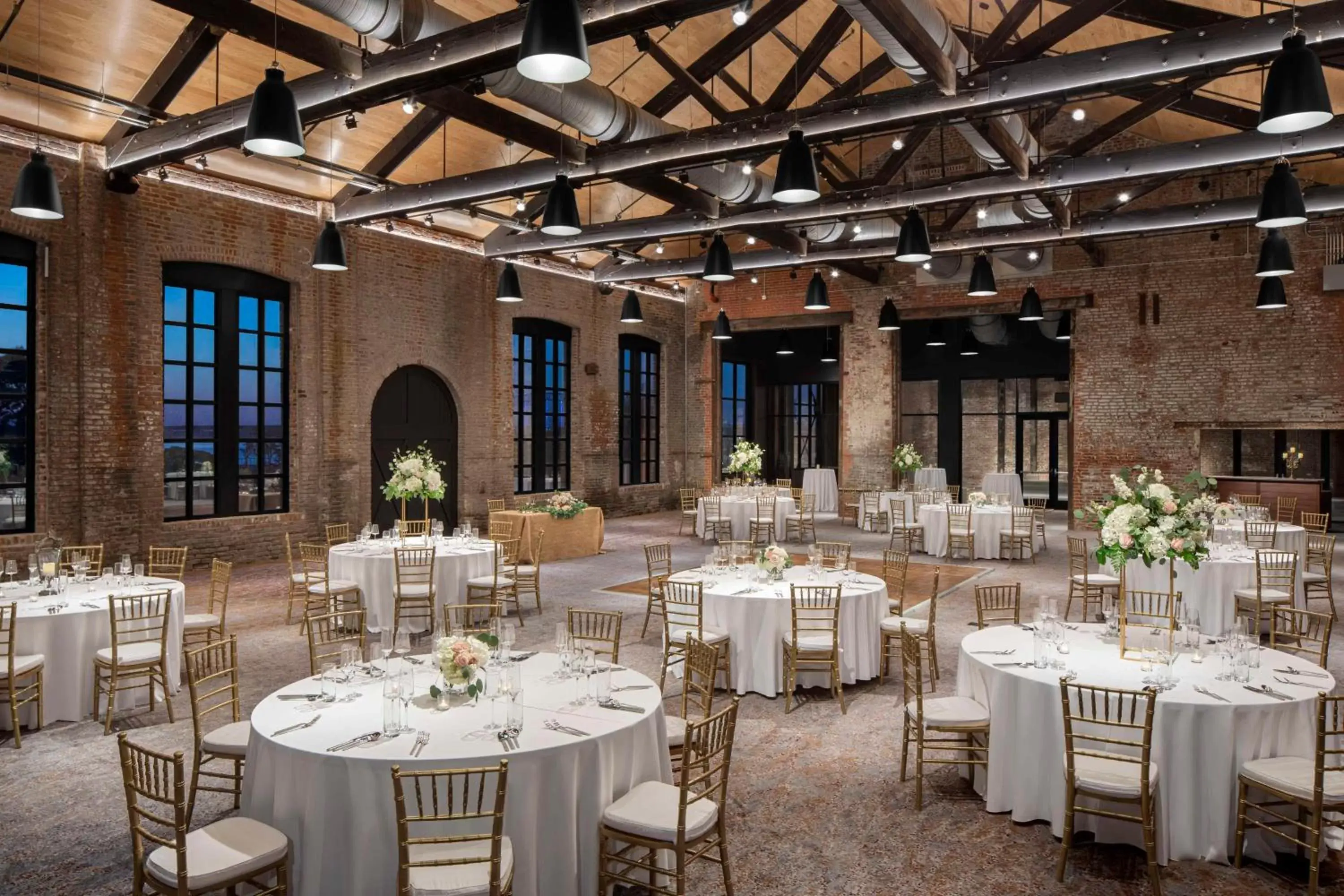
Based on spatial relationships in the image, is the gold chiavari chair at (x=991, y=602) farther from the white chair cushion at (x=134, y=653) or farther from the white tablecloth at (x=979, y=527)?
the white tablecloth at (x=979, y=527)

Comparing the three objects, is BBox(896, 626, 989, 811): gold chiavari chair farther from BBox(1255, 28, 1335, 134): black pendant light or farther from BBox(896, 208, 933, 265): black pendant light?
BBox(896, 208, 933, 265): black pendant light

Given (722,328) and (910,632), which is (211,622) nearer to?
(910,632)

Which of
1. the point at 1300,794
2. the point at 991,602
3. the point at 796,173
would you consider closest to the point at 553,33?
the point at 796,173

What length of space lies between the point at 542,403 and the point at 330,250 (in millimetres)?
9373

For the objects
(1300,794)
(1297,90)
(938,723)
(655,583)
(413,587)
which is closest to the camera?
(1300,794)

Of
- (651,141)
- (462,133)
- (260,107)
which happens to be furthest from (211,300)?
(260,107)

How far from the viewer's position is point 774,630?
6727 mm

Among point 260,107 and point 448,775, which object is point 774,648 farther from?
point 260,107

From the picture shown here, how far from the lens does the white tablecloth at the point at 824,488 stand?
20203 mm

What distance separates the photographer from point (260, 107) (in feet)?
16.7

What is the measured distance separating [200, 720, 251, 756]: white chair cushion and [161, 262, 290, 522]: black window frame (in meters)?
8.47

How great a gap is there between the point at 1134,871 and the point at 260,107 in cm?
598

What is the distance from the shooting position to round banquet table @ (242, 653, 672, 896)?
11.0ft

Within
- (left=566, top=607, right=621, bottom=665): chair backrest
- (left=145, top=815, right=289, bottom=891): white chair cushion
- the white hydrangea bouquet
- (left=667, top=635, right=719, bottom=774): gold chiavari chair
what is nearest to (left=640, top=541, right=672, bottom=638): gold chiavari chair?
(left=566, top=607, right=621, bottom=665): chair backrest
